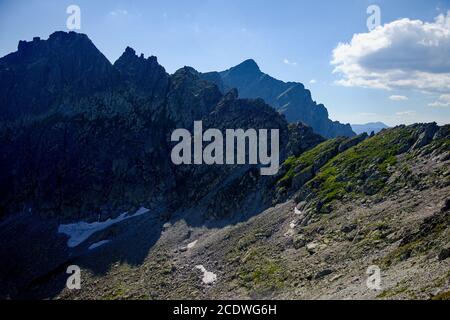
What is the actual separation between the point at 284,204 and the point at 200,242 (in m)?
20.1

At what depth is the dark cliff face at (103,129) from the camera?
4737 inches

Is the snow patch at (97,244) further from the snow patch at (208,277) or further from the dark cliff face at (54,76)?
the dark cliff face at (54,76)

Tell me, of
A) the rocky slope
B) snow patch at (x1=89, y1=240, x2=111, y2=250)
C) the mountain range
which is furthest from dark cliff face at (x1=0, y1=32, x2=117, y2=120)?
the rocky slope

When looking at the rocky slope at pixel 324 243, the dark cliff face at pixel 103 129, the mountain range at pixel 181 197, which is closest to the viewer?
the rocky slope at pixel 324 243

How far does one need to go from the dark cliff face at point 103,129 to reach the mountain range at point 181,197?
519mm

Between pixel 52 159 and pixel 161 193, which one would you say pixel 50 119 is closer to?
pixel 52 159

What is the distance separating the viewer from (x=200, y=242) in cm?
8212

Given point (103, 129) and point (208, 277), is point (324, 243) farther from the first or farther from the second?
point (103, 129)

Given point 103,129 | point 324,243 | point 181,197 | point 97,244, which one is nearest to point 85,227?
point 97,244

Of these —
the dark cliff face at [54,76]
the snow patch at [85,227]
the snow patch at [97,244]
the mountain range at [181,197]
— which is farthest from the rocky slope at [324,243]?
the dark cliff face at [54,76]

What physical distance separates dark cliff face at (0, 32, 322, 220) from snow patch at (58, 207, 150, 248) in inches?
151

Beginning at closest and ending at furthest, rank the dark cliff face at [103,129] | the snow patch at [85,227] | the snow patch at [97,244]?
the snow patch at [97,244]
the snow patch at [85,227]
the dark cliff face at [103,129]

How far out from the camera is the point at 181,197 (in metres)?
113

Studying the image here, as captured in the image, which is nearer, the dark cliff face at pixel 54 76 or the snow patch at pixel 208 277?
the snow patch at pixel 208 277
